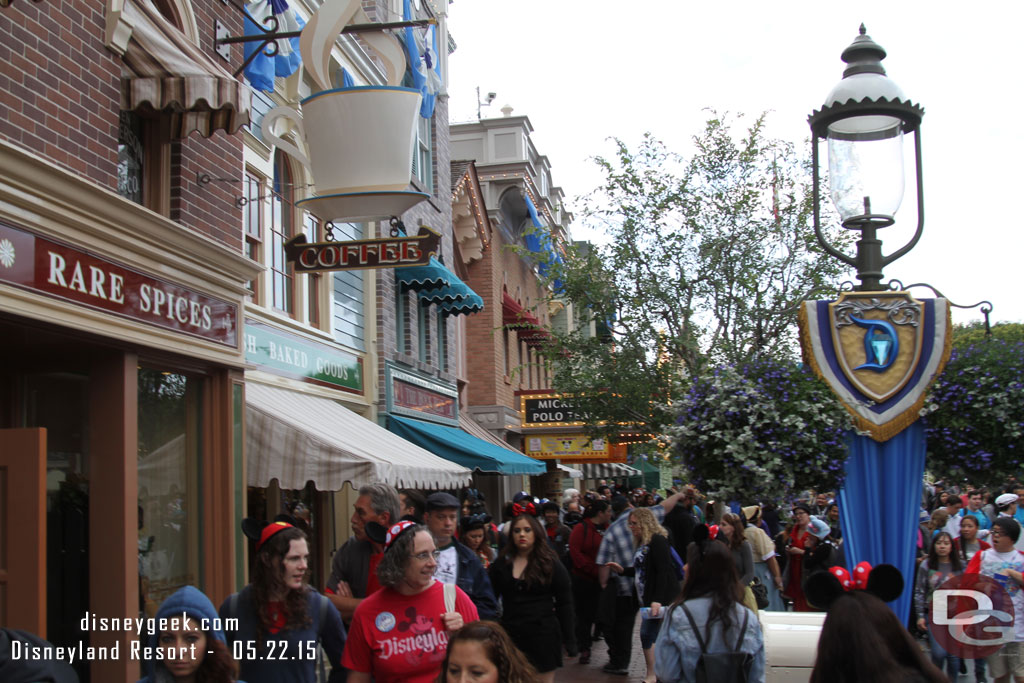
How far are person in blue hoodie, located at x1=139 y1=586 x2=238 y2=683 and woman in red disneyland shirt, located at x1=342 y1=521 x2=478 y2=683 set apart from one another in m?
0.76

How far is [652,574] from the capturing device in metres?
8.93

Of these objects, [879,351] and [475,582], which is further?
[475,582]

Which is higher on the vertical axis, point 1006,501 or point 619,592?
point 1006,501

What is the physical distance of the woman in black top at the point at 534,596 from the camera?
711 centimetres

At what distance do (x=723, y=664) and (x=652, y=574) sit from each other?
429 cm

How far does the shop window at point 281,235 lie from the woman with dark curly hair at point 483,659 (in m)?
9.25

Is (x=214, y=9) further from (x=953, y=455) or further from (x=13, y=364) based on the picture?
(x=953, y=455)

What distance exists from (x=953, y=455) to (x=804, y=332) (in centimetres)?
97

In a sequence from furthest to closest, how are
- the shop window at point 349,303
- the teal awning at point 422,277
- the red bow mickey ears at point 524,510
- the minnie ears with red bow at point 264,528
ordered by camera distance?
1. the teal awning at point 422,277
2. the shop window at point 349,303
3. the red bow mickey ears at point 524,510
4. the minnie ears with red bow at point 264,528

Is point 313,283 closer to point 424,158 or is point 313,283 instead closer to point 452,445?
point 452,445

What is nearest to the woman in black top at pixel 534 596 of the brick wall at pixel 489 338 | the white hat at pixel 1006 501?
the white hat at pixel 1006 501

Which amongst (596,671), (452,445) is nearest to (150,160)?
(596,671)

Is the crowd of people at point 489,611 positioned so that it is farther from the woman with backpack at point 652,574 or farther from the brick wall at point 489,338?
the brick wall at point 489,338

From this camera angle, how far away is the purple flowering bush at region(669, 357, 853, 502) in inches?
202
